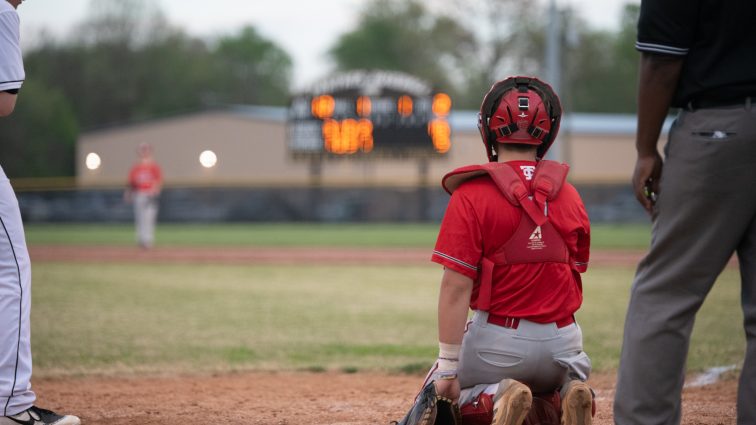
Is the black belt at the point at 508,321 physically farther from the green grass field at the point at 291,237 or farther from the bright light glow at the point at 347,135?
the bright light glow at the point at 347,135

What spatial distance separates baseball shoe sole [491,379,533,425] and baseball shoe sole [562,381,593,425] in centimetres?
14

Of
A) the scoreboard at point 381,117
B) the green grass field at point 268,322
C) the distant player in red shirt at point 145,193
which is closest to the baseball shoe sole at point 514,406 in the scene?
→ the green grass field at point 268,322

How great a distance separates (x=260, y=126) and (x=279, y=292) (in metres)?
27.4

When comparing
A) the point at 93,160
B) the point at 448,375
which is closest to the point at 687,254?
the point at 448,375

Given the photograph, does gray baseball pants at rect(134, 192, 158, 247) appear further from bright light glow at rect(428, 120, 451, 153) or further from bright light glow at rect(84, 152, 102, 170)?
bright light glow at rect(84, 152, 102, 170)

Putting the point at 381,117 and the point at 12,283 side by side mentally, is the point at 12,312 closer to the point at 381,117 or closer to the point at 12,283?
the point at 12,283

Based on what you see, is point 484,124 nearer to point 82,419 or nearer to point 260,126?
point 82,419

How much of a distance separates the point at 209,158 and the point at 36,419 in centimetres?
3439

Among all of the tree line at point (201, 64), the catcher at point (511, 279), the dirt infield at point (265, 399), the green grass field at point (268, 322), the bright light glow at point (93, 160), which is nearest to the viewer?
the catcher at point (511, 279)

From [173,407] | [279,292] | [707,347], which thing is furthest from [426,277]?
[173,407]

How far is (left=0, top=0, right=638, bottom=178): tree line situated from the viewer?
47156 mm

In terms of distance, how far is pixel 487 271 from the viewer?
9.18ft

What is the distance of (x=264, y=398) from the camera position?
4.31m

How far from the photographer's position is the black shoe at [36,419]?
3.19 meters
